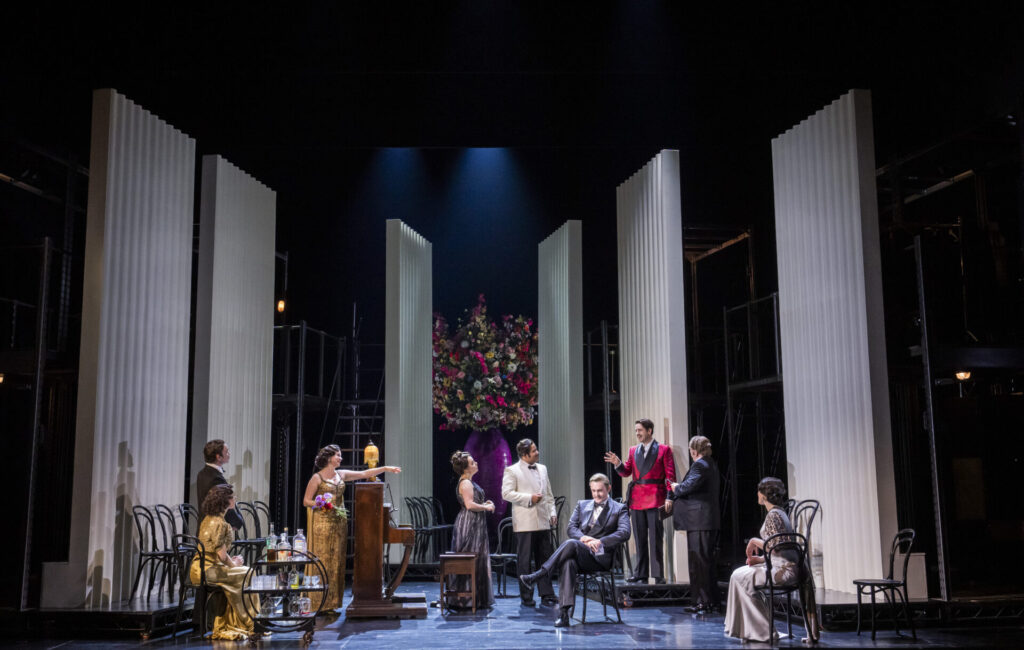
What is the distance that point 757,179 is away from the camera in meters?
12.2

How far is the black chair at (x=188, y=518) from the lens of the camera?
808cm

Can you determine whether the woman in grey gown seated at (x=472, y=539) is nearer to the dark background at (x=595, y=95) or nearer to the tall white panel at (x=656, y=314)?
the tall white panel at (x=656, y=314)

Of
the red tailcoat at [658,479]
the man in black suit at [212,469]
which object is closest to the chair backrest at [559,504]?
the red tailcoat at [658,479]

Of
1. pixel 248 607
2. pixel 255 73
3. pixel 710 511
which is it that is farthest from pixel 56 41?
pixel 710 511

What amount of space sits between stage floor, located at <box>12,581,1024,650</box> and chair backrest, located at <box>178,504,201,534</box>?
1.40 metres

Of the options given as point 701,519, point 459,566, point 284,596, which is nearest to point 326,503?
point 284,596

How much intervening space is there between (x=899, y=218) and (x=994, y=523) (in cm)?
373

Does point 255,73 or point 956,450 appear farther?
point 956,450

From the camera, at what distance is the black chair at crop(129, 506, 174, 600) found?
7.33 metres

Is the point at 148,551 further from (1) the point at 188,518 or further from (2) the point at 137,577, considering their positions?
(1) the point at 188,518

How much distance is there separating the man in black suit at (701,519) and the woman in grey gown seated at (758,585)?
3.16ft

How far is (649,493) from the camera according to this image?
848 centimetres

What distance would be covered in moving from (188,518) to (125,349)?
1676 millimetres

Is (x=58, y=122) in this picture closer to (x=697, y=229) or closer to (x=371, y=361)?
(x=371, y=361)
